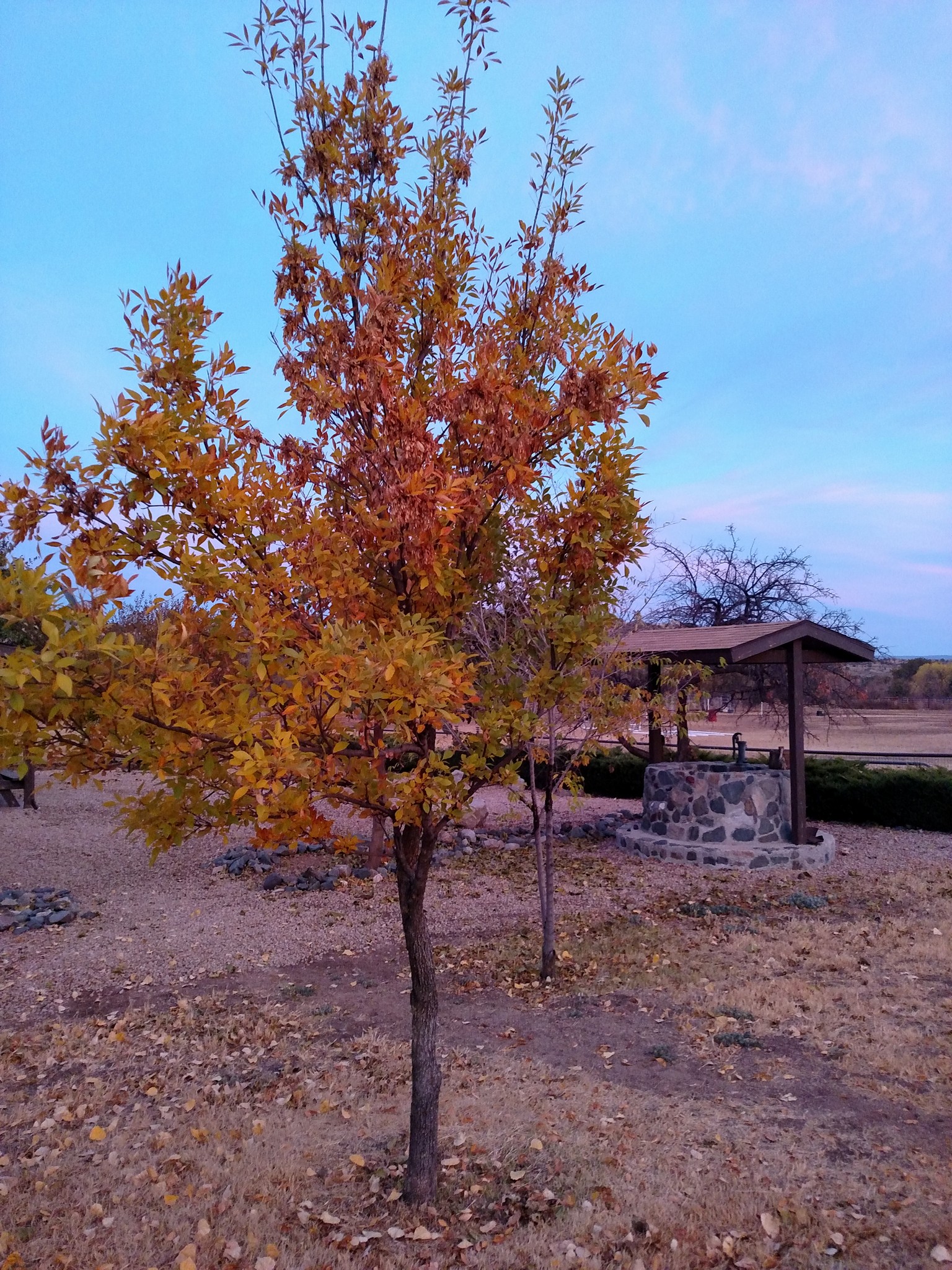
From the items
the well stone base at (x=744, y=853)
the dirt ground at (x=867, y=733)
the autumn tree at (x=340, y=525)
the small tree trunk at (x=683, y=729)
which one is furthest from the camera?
the dirt ground at (x=867, y=733)

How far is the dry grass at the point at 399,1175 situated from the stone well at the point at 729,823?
20.1ft

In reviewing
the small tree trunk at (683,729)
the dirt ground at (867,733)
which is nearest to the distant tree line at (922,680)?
the dirt ground at (867,733)

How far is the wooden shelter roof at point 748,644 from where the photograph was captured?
10.3 meters

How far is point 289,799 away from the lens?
102 inches

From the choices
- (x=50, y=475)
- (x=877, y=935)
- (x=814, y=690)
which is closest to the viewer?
(x=50, y=475)

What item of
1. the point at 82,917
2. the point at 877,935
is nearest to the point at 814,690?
the point at 877,935

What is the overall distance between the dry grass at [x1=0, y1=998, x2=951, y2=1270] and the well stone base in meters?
5.99

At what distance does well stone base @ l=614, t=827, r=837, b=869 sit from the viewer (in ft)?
33.3

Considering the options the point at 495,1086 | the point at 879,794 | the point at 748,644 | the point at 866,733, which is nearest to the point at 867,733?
the point at 866,733

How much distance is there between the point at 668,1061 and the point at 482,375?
12.6ft

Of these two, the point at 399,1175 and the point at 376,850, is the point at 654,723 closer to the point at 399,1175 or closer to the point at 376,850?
the point at 376,850

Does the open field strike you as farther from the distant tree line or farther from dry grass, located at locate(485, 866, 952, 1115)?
dry grass, located at locate(485, 866, 952, 1115)

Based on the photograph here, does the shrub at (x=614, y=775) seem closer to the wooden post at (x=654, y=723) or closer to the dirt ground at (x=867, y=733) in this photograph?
the wooden post at (x=654, y=723)

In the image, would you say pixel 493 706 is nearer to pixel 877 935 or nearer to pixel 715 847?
pixel 877 935
